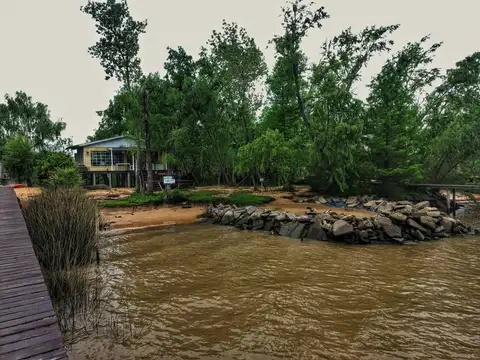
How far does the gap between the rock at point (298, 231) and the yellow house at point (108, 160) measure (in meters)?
21.8

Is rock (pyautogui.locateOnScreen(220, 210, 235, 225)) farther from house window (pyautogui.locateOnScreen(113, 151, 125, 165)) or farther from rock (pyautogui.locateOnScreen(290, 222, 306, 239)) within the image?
house window (pyautogui.locateOnScreen(113, 151, 125, 165))

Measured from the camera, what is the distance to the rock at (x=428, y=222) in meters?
11.3

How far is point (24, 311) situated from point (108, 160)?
31.5 meters

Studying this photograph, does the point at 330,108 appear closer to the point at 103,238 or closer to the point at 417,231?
the point at 417,231

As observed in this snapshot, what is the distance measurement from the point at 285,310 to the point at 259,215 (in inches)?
321

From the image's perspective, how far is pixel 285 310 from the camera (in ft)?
17.0

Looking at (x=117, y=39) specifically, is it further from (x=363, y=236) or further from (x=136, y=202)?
(x=363, y=236)

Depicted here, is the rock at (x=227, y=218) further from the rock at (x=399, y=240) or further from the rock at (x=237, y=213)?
the rock at (x=399, y=240)

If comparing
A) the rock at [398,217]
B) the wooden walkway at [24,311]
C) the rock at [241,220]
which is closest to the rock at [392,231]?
the rock at [398,217]

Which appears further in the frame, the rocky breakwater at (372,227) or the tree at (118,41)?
the tree at (118,41)

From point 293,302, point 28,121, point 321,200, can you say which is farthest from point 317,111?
point 28,121

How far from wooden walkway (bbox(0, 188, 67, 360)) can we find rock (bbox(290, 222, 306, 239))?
8.77 m

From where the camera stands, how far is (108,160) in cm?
3159

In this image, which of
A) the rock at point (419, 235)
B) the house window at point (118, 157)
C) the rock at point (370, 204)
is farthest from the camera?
the house window at point (118, 157)
